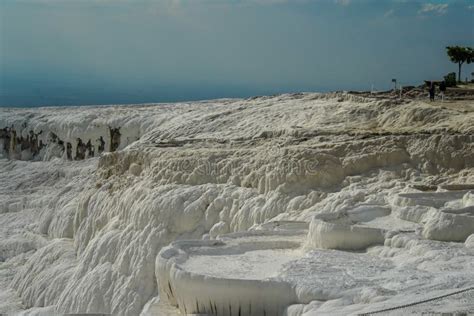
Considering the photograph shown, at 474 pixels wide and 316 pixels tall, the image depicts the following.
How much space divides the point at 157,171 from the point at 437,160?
22.6 ft

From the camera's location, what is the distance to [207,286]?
946cm

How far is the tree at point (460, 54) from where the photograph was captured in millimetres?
37812

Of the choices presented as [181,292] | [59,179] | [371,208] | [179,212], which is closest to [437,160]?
[371,208]

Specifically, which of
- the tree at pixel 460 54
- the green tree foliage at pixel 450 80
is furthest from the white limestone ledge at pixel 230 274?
the tree at pixel 460 54

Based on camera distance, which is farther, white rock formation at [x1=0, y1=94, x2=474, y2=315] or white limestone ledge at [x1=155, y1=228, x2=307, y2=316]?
white rock formation at [x1=0, y1=94, x2=474, y2=315]

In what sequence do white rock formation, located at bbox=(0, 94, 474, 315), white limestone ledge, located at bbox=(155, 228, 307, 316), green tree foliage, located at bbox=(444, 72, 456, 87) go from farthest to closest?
green tree foliage, located at bbox=(444, 72, 456, 87)
white rock formation, located at bbox=(0, 94, 474, 315)
white limestone ledge, located at bbox=(155, 228, 307, 316)

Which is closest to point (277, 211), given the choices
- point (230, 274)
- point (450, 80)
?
point (230, 274)

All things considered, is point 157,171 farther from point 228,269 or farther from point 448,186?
point 228,269

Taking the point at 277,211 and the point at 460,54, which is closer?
the point at 277,211

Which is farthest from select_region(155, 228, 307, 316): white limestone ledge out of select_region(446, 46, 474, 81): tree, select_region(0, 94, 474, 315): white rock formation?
select_region(446, 46, 474, 81): tree

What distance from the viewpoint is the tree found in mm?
37812

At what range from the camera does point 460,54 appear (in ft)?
124

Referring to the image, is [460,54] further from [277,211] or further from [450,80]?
[277,211]

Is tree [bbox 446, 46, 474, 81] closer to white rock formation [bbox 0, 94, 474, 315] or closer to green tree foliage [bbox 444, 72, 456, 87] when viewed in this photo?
green tree foliage [bbox 444, 72, 456, 87]
